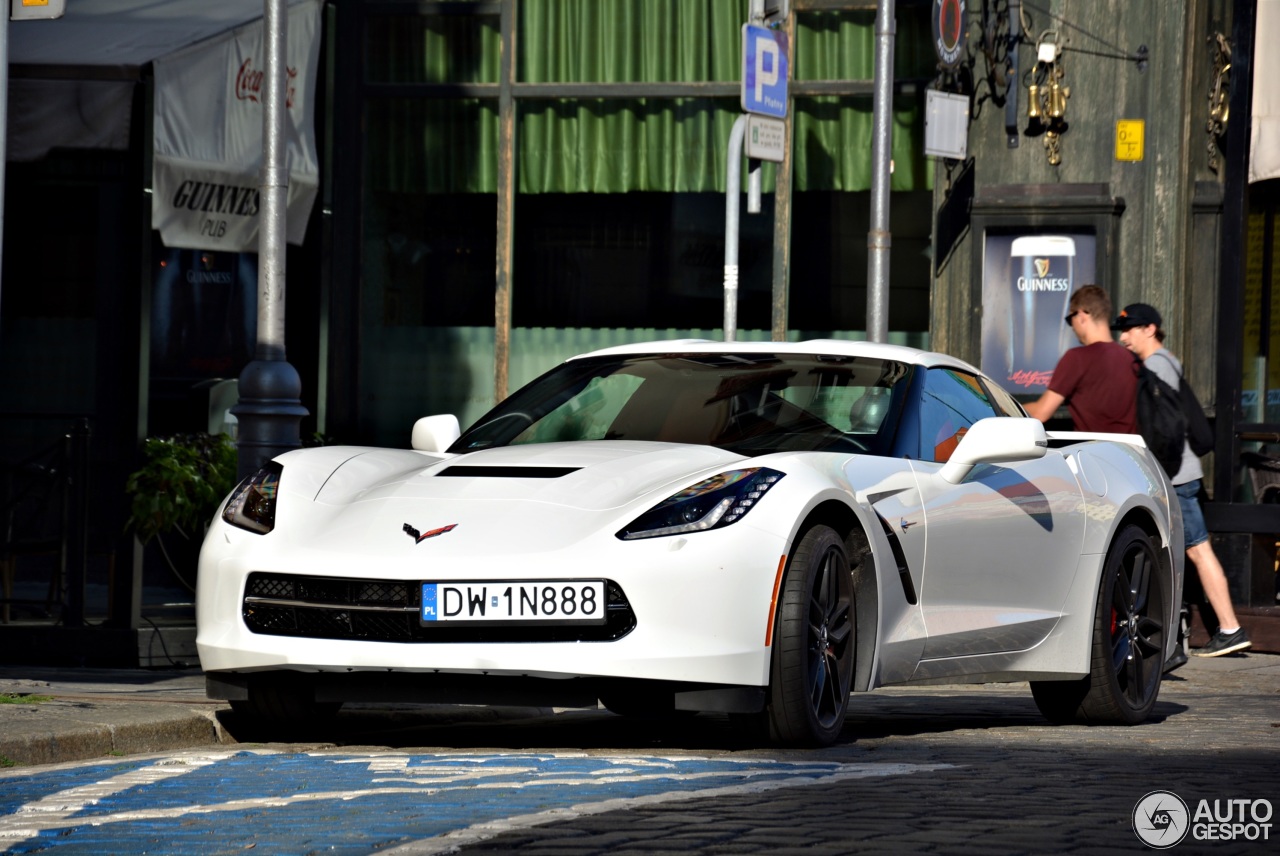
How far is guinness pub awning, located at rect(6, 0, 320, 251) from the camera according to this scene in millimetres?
11352

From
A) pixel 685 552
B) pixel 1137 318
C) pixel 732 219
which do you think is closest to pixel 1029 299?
pixel 1137 318

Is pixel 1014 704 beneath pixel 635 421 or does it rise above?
beneath

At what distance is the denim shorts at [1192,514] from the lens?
1183 centimetres

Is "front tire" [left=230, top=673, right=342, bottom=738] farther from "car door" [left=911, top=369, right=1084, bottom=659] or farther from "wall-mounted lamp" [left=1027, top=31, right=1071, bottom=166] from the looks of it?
"wall-mounted lamp" [left=1027, top=31, right=1071, bottom=166]

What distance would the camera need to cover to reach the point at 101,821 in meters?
5.15

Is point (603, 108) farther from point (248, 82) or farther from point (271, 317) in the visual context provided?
point (271, 317)

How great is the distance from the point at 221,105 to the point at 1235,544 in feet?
21.2

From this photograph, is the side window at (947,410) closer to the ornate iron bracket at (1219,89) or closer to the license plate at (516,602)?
the license plate at (516,602)

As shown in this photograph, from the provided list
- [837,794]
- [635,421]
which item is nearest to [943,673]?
[635,421]

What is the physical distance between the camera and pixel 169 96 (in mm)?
11742

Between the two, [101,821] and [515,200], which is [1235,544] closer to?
[515,200]

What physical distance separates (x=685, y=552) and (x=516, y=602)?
1.64 ft

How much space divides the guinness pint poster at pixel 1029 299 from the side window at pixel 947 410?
6.10 meters

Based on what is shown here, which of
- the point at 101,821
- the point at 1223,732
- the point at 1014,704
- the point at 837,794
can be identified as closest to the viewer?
the point at 101,821
